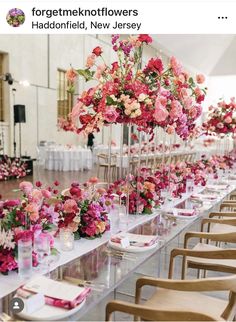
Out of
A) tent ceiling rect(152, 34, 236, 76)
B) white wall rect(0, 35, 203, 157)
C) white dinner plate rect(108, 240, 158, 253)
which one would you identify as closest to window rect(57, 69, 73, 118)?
white wall rect(0, 35, 203, 157)

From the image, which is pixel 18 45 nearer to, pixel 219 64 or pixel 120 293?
pixel 120 293

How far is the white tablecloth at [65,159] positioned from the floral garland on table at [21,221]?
828 cm

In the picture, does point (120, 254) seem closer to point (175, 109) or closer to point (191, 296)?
point (191, 296)

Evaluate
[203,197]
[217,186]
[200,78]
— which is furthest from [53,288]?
[217,186]

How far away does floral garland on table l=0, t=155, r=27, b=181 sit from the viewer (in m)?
7.77

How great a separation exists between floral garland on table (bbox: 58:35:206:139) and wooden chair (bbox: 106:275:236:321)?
3.03 ft

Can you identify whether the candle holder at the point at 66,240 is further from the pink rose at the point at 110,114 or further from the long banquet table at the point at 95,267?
the pink rose at the point at 110,114

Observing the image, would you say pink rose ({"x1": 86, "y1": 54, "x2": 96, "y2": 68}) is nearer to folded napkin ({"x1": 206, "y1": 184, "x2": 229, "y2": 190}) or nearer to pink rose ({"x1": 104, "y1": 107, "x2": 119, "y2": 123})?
pink rose ({"x1": 104, "y1": 107, "x2": 119, "y2": 123})

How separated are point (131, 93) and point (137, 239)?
0.85m

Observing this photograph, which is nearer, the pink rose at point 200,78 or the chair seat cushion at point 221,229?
the pink rose at point 200,78

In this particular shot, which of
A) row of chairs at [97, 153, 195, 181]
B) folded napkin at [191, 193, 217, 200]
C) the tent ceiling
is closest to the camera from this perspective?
folded napkin at [191, 193, 217, 200]

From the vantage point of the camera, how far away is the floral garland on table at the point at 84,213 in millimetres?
1944

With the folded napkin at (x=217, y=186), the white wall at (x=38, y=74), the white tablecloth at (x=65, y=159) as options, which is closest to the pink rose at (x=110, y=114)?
the folded napkin at (x=217, y=186)
